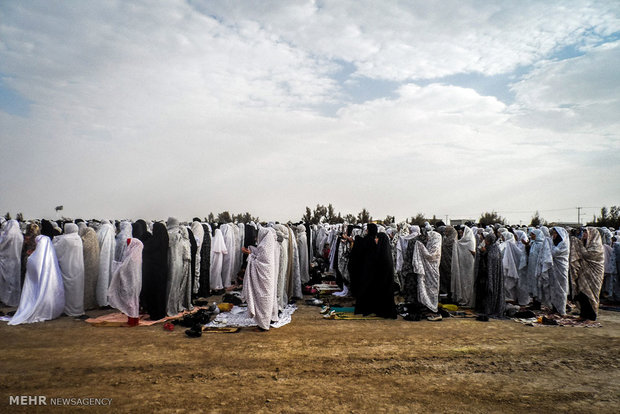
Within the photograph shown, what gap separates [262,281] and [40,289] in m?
4.17

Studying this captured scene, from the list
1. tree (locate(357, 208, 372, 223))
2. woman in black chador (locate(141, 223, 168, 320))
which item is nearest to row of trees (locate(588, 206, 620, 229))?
tree (locate(357, 208, 372, 223))

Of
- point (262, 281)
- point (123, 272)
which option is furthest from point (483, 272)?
point (123, 272)

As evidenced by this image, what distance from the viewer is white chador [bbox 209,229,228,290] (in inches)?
383

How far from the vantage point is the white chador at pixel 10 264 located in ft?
24.8

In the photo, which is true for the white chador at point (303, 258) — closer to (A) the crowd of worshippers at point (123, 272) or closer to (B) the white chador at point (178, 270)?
(A) the crowd of worshippers at point (123, 272)

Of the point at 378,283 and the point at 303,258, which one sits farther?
the point at 303,258

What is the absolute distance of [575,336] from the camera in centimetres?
583

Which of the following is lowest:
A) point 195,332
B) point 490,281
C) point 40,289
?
point 195,332

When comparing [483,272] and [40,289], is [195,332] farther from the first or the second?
[483,272]

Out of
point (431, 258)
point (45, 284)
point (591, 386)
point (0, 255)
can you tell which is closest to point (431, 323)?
point (431, 258)

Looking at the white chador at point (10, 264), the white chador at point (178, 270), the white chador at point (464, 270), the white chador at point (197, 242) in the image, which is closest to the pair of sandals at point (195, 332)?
the white chador at point (178, 270)

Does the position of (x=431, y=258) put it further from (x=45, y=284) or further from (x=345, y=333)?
(x=45, y=284)

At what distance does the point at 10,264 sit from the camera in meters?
7.71

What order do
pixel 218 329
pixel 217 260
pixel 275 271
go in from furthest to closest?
pixel 217 260, pixel 275 271, pixel 218 329
